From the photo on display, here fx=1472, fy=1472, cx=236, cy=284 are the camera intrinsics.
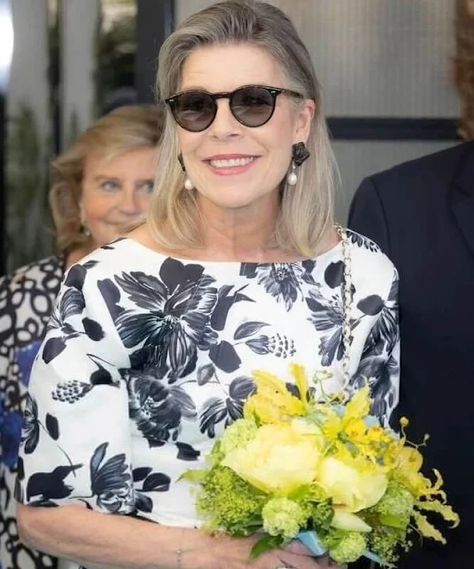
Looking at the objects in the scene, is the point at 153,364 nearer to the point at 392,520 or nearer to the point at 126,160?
the point at 392,520

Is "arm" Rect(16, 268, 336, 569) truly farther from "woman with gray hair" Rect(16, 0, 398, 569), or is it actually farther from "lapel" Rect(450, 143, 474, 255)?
"lapel" Rect(450, 143, 474, 255)

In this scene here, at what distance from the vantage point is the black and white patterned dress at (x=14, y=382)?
4043 millimetres

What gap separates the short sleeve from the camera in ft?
8.59

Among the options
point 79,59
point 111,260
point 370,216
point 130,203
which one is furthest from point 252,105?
point 79,59

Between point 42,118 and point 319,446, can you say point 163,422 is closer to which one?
point 319,446

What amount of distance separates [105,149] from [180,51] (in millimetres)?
1567

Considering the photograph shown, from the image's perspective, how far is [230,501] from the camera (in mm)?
2447

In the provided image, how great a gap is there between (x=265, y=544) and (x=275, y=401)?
0.24 metres

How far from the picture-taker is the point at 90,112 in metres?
5.07

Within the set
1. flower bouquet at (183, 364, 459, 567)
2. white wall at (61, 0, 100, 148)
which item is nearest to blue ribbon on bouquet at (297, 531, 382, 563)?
flower bouquet at (183, 364, 459, 567)

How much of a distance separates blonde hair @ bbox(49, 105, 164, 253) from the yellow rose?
201 centimetres

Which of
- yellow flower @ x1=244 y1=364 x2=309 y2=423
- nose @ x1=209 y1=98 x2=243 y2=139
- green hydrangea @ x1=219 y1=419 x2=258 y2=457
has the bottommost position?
green hydrangea @ x1=219 y1=419 x2=258 y2=457

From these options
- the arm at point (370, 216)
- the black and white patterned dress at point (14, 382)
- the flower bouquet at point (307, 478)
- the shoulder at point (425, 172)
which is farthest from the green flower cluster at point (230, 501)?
the black and white patterned dress at point (14, 382)

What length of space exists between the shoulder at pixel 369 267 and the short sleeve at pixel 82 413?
51cm
